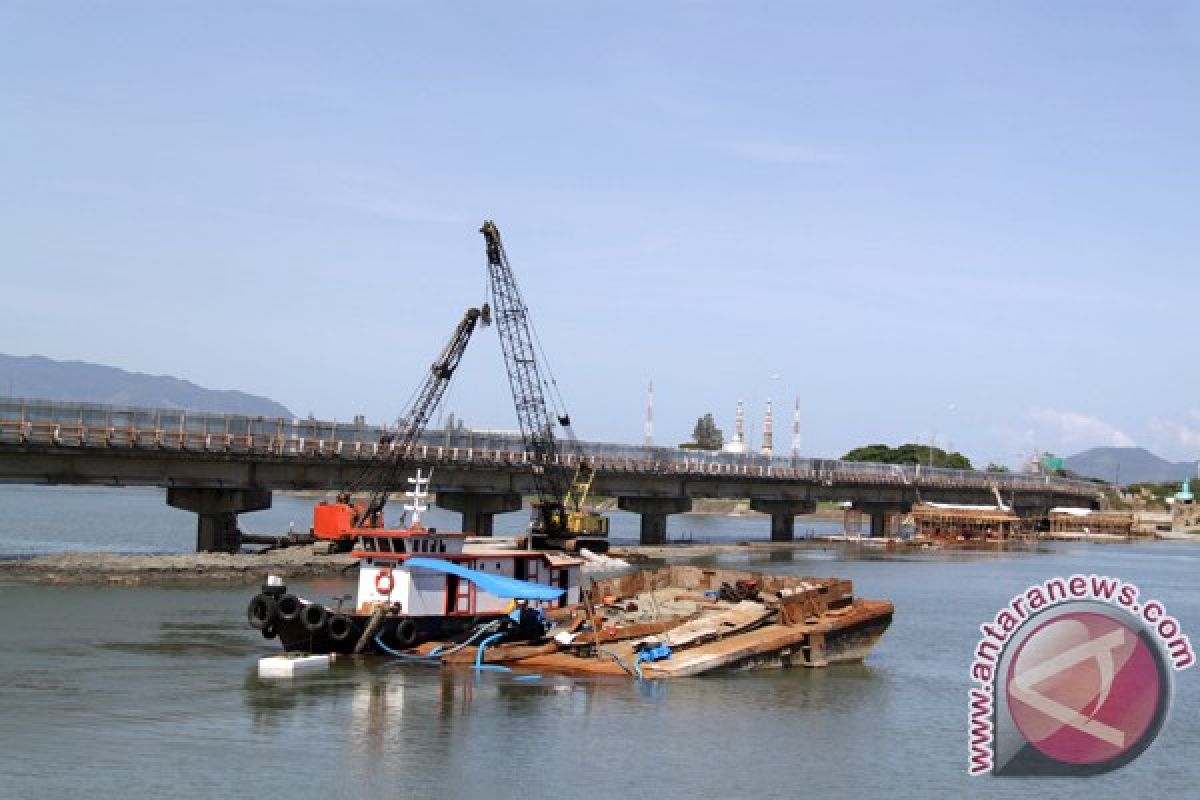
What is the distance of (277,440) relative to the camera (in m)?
87.8

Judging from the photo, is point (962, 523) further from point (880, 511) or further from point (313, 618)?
point (313, 618)

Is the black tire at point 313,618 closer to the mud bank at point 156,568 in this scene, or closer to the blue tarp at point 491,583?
the blue tarp at point 491,583

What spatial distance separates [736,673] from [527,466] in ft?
200

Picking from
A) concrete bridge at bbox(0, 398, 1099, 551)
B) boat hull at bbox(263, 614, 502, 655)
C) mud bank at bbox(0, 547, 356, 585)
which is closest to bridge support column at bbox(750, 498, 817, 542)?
concrete bridge at bbox(0, 398, 1099, 551)

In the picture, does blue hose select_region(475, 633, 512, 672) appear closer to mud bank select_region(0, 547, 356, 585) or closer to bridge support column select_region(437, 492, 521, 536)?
mud bank select_region(0, 547, 356, 585)

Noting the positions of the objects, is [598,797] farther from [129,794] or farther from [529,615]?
[529,615]

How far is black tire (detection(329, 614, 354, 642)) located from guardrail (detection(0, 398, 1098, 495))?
3475 cm

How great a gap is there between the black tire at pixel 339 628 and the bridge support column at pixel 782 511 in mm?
96187

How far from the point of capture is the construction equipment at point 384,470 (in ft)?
297

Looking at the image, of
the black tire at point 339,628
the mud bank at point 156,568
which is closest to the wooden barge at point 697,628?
the black tire at point 339,628

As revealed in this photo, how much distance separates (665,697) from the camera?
139 ft

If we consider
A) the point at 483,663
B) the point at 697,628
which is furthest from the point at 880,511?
the point at 483,663

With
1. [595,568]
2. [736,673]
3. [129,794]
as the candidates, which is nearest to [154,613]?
[736,673]

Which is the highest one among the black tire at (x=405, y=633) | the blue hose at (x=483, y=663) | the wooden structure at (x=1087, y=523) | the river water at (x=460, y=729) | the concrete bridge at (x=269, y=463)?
the concrete bridge at (x=269, y=463)
